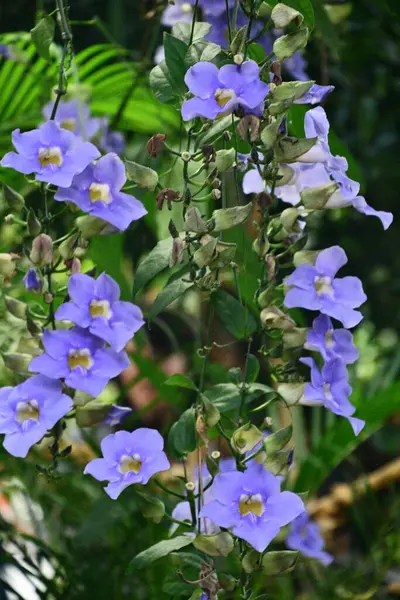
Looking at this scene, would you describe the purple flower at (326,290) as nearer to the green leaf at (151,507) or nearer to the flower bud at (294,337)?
the flower bud at (294,337)

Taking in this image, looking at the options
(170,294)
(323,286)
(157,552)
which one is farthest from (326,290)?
(157,552)

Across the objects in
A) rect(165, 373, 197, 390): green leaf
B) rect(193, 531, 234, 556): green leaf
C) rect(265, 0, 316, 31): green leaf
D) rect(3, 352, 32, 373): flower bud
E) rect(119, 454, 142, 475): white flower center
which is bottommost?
rect(193, 531, 234, 556): green leaf

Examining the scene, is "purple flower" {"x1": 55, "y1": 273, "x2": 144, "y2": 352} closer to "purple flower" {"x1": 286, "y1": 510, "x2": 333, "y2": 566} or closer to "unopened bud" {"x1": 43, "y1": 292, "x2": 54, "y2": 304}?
"unopened bud" {"x1": 43, "y1": 292, "x2": 54, "y2": 304}

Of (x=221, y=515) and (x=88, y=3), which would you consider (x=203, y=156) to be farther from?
(x=88, y=3)

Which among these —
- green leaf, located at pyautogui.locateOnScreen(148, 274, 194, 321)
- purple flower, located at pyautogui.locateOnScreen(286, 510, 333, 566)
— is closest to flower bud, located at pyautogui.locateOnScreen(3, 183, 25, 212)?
green leaf, located at pyautogui.locateOnScreen(148, 274, 194, 321)

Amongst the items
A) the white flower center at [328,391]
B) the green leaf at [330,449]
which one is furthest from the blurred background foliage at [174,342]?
the white flower center at [328,391]

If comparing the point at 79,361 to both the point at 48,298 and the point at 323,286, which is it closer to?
the point at 48,298
